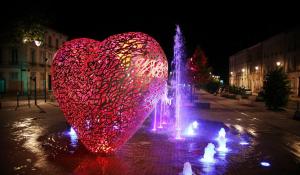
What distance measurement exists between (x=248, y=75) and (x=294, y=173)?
233 ft

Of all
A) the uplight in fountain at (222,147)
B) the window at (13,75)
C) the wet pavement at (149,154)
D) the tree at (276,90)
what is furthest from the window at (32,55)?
the uplight in fountain at (222,147)

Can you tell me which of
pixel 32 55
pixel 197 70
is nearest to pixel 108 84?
pixel 197 70

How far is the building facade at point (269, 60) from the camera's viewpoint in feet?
155

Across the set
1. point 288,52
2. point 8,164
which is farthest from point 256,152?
point 288,52

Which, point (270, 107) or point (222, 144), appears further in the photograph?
point (270, 107)

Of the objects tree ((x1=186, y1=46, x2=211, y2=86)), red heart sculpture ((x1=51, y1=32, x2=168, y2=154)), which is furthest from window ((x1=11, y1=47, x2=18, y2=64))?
red heart sculpture ((x1=51, y1=32, x2=168, y2=154))

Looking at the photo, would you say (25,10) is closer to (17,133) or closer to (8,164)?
(17,133)

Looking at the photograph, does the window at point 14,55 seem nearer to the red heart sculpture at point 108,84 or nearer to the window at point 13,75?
the window at point 13,75

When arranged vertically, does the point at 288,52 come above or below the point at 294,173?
above

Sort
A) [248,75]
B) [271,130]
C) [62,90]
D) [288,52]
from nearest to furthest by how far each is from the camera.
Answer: [62,90] < [271,130] < [288,52] < [248,75]

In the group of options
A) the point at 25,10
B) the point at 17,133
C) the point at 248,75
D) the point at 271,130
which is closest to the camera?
the point at 17,133

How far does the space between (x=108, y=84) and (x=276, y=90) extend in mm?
20813

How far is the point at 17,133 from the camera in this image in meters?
13.4

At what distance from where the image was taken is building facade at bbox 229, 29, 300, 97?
4734 cm
